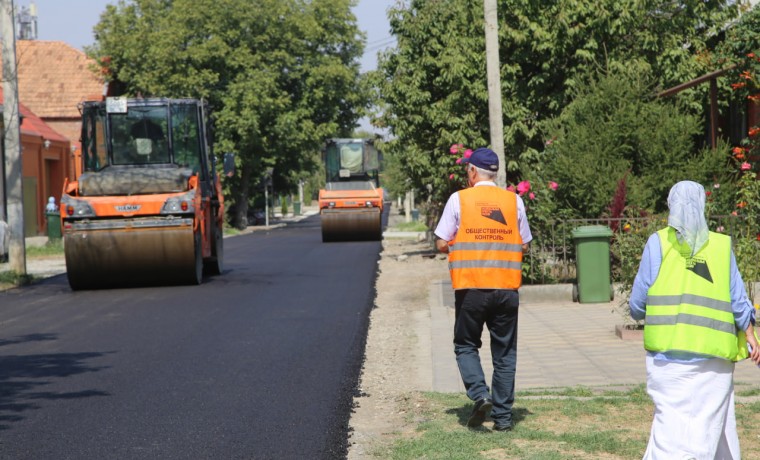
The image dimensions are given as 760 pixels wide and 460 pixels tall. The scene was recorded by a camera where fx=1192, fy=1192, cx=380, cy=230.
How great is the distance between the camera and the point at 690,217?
500cm

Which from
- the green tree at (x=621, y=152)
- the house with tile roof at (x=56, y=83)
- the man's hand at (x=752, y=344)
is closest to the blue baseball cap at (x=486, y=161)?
the man's hand at (x=752, y=344)

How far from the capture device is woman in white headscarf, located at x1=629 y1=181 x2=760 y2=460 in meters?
4.97

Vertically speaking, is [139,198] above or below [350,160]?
below

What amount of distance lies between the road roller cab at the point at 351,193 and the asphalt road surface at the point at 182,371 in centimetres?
1574

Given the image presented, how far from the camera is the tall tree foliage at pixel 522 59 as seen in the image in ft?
69.7

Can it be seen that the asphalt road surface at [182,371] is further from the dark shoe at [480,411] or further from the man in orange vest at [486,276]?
the man in orange vest at [486,276]

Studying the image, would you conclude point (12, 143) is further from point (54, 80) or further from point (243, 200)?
point (243, 200)

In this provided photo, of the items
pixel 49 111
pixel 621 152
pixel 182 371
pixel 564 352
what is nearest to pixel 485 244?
pixel 564 352

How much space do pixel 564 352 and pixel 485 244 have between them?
10.9 feet

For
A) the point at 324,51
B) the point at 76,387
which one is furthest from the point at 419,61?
the point at 324,51

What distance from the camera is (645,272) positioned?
5.19 metres

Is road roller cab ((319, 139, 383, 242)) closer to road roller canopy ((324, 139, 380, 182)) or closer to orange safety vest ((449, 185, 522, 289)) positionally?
road roller canopy ((324, 139, 380, 182))

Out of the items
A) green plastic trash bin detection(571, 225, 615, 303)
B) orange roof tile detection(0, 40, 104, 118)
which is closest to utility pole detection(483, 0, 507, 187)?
green plastic trash bin detection(571, 225, 615, 303)

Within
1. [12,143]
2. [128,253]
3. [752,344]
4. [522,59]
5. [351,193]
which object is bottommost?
[128,253]
